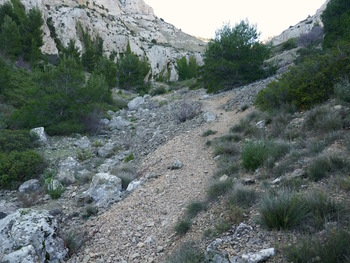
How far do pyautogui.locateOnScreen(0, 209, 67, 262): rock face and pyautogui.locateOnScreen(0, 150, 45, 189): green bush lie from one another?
3.69 metres

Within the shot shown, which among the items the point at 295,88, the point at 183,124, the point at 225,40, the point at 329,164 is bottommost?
the point at 183,124

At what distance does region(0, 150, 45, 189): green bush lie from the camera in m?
7.92

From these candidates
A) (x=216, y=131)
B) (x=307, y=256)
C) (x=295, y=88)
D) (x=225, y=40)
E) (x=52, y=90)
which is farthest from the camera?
(x=225, y=40)

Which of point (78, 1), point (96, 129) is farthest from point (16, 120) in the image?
point (78, 1)

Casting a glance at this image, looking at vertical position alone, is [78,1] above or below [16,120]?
above

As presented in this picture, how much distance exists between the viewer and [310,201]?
3.27 meters

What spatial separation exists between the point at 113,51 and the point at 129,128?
4299 cm

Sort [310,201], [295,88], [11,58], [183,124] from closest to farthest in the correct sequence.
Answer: [310,201], [295,88], [183,124], [11,58]

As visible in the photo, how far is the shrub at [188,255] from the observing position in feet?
10.2

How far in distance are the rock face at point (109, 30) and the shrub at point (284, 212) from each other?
4126 cm

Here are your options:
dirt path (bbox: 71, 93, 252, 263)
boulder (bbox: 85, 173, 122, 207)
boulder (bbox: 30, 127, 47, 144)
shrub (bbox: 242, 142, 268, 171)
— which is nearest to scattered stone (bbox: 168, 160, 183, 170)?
dirt path (bbox: 71, 93, 252, 263)

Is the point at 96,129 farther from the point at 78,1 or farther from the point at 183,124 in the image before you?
the point at 78,1

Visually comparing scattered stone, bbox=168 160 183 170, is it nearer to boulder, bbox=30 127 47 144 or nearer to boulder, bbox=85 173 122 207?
boulder, bbox=85 173 122 207

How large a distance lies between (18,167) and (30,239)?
470cm
